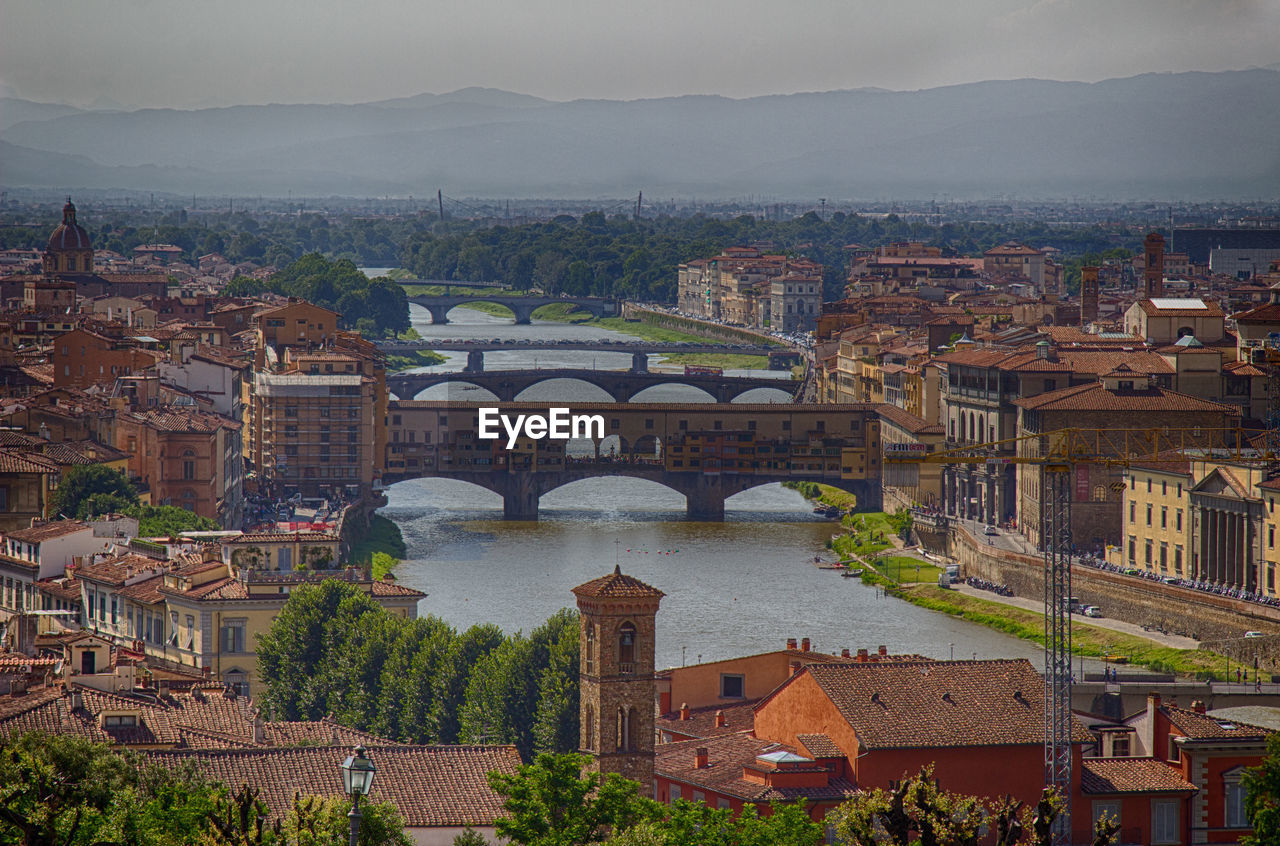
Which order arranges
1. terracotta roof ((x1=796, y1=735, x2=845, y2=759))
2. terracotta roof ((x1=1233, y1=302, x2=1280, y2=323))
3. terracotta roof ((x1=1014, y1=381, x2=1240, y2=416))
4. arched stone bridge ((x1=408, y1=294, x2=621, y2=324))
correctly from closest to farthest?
terracotta roof ((x1=796, y1=735, x2=845, y2=759)) < terracotta roof ((x1=1014, y1=381, x2=1240, y2=416)) < terracotta roof ((x1=1233, y1=302, x2=1280, y2=323)) < arched stone bridge ((x1=408, y1=294, x2=621, y2=324))

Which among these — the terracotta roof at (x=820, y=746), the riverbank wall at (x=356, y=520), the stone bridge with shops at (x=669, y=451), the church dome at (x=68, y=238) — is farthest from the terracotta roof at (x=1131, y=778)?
the church dome at (x=68, y=238)

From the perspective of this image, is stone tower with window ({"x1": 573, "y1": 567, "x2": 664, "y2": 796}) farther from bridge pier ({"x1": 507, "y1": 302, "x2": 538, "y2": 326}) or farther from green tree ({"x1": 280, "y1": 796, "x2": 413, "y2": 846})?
bridge pier ({"x1": 507, "y1": 302, "x2": 538, "y2": 326})

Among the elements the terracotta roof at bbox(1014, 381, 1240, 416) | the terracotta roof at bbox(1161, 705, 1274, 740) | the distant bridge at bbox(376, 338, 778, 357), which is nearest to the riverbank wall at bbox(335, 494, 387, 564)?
the terracotta roof at bbox(1014, 381, 1240, 416)

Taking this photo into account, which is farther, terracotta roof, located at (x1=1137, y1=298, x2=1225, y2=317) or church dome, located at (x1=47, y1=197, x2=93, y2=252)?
church dome, located at (x1=47, y1=197, x2=93, y2=252)

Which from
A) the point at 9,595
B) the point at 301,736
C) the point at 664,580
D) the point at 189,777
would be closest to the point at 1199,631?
the point at 664,580

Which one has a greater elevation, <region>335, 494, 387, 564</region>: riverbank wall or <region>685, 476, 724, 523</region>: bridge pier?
<region>335, 494, 387, 564</region>: riverbank wall

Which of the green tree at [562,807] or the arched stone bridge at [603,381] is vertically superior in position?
the green tree at [562,807]

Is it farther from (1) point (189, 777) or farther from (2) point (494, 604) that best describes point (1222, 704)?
(2) point (494, 604)

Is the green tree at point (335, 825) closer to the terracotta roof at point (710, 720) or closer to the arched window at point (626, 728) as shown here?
the arched window at point (626, 728)
